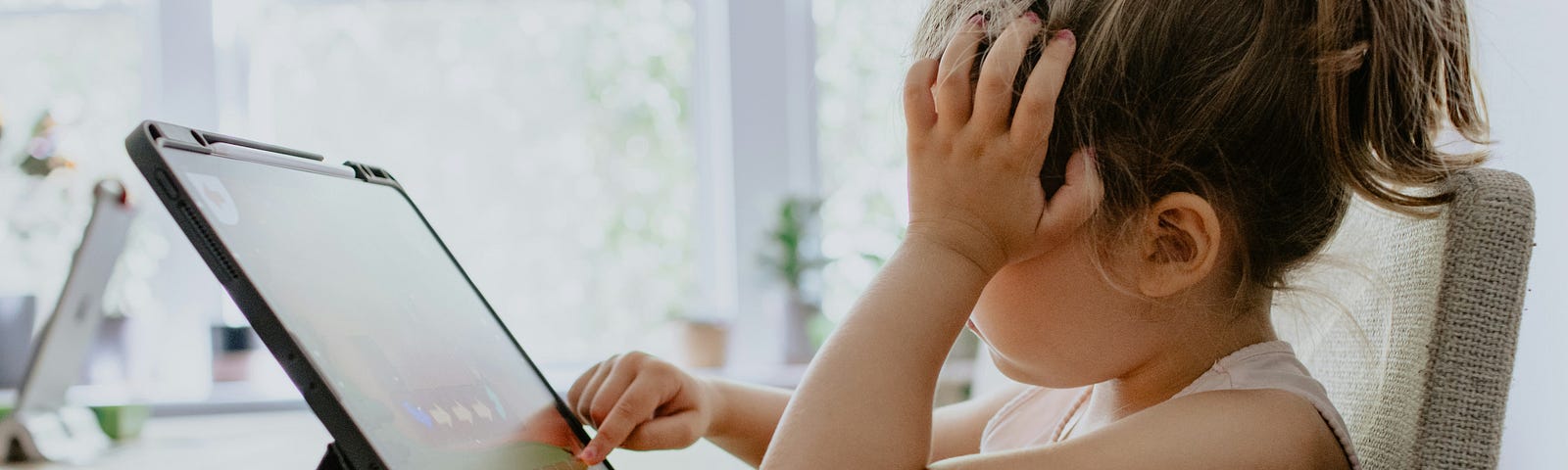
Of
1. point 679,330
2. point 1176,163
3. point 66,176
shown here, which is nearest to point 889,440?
point 1176,163

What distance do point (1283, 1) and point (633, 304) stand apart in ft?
6.55

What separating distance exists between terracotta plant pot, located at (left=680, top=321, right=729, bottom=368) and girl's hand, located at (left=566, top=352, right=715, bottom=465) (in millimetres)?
1523

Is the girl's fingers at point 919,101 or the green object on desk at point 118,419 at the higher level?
the girl's fingers at point 919,101

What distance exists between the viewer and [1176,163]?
615 mm

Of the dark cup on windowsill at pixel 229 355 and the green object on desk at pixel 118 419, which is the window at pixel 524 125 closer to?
the dark cup on windowsill at pixel 229 355

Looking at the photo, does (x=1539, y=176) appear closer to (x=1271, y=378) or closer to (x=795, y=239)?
(x=1271, y=378)

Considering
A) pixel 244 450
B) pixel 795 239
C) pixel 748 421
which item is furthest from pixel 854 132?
pixel 748 421

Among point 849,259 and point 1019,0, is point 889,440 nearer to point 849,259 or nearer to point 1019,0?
point 1019,0

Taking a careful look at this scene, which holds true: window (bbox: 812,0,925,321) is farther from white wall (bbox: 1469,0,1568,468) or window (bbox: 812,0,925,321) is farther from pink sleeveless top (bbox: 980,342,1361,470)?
pink sleeveless top (bbox: 980,342,1361,470)

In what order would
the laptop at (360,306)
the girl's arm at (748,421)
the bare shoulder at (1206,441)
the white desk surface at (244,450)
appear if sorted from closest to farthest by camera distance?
the laptop at (360,306)
the bare shoulder at (1206,441)
the girl's arm at (748,421)
the white desk surface at (244,450)

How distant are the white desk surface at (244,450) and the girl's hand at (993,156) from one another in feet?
2.16

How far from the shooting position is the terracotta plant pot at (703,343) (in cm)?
233

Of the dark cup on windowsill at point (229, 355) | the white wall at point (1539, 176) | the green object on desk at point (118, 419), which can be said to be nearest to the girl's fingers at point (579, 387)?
the white wall at point (1539, 176)

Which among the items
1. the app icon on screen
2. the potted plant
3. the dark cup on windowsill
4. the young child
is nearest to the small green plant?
the potted plant
